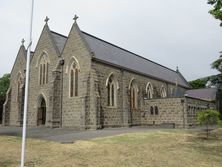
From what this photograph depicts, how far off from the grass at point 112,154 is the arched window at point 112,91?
13.3 meters

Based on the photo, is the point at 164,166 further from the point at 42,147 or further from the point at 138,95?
the point at 138,95

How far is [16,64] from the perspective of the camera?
4209cm

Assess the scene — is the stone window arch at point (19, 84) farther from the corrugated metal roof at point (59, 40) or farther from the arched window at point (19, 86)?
the corrugated metal roof at point (59, 40)

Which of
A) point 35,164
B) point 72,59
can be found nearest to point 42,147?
point 35,164

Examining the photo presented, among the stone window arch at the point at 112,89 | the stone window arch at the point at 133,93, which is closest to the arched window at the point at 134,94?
the stone window arch at the point at 133,93

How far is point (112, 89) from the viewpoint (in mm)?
32688

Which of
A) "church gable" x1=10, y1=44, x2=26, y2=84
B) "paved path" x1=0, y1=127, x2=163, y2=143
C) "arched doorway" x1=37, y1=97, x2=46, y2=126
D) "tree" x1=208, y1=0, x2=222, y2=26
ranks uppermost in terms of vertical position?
"church gable" x1=10, y1=44, x2=26, y2=84

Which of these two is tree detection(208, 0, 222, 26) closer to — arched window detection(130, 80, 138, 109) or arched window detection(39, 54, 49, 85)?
arched window detection(130, 80, 138, 109)

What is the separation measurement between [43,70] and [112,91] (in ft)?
32.8

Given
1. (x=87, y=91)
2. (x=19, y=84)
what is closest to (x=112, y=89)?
(x=87, y=91)

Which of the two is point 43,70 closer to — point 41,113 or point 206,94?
point 41,113

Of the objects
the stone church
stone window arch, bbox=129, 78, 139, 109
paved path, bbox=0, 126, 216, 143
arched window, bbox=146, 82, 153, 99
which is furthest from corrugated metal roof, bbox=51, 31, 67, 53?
arched window, bbox=146, 82, 153, 99

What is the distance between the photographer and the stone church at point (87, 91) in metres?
30.0

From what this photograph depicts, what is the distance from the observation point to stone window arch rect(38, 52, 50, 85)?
3516 cm
